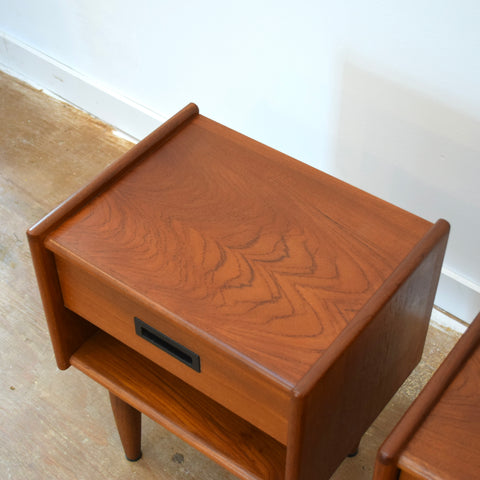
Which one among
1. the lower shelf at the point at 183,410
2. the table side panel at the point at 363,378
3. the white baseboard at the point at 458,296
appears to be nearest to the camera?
the table side panel at the point at 363,378

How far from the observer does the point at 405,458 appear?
77 cm

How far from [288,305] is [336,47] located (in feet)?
1.88

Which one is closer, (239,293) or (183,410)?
(239,293)

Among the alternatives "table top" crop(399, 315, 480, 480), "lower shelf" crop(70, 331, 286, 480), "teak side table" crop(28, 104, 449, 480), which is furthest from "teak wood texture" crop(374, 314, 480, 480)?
"lower shelf" crop(70, 331, 286, 480)

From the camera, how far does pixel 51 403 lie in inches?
53.5

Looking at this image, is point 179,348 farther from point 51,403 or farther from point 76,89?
point 76,89

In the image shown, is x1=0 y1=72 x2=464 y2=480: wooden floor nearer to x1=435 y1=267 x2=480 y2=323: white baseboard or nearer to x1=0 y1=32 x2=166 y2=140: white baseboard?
x1=435 y1=267 x2=480 y2=323: white baseboard

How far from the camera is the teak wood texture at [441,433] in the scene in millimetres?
764

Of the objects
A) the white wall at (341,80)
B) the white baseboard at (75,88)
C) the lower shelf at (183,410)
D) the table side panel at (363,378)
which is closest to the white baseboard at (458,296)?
the white wall at (341,80)

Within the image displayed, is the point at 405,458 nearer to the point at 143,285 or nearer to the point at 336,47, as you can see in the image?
the point at 143,285

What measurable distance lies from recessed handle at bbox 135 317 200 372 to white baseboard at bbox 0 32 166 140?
0.89m

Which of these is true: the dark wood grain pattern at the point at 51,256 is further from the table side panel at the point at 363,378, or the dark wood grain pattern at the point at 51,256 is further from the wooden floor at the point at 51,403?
the table side panel at the point at 363,378

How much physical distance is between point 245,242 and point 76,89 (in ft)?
3.63

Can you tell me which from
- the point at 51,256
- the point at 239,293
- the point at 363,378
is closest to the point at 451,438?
the point at 363,378
